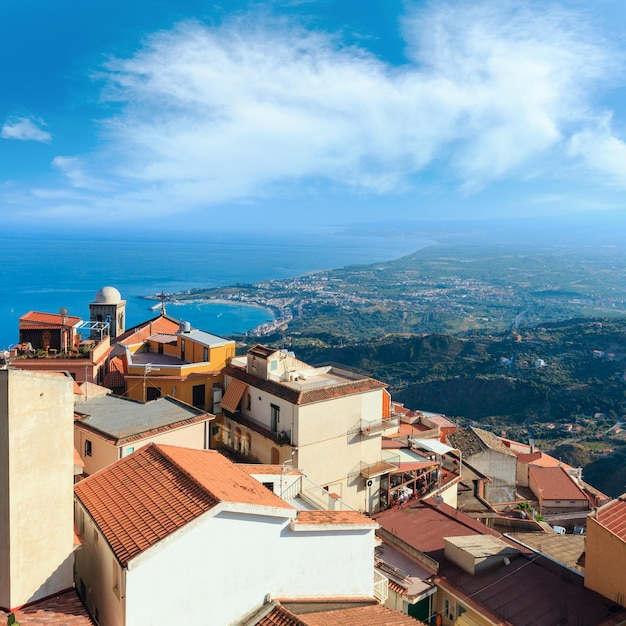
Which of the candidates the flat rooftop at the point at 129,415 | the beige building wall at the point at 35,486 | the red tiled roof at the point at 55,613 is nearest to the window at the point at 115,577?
the red tiled roof at the point at 55,613

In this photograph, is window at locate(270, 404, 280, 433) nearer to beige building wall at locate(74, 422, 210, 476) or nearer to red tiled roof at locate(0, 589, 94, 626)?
beige building wall at locate(74, 422, 210, 476)

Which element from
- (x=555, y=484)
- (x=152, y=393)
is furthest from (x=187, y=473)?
(x=555, y=484)

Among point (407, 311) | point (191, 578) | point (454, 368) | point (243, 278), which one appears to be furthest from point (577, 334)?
point (243, 278)

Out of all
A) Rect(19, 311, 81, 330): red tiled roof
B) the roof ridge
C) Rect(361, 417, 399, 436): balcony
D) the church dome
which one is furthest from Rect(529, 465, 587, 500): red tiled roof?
the church dome

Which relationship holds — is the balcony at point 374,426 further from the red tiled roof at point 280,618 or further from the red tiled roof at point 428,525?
the red tiled roof at point 280,618

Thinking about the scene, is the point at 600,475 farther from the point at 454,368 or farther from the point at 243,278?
the point at 243,278
